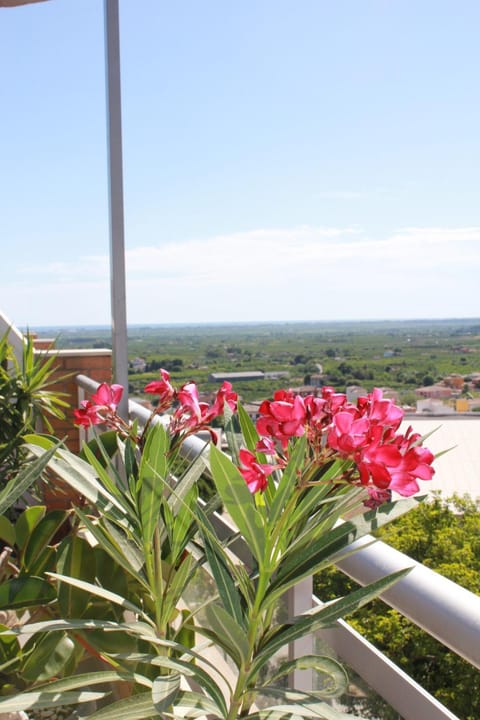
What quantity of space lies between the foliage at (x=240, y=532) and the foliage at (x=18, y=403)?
1.84 meters

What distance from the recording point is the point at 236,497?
58 centimetres

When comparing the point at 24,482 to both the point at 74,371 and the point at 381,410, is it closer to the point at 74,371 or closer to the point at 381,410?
the point at 381,410

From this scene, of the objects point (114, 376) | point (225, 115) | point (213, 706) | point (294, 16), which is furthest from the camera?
point (225, 115)

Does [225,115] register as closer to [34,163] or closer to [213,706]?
[34,163]

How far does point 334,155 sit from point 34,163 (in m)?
20.4

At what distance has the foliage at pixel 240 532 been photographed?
590 millimetres

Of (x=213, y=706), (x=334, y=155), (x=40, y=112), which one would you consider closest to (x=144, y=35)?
(x=40, y=112)

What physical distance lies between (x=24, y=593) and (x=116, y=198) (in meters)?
1.81

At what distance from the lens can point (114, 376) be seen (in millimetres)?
2584

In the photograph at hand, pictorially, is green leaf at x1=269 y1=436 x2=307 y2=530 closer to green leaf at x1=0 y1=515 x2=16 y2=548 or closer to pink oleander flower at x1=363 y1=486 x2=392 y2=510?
pink oleander flower at x1=363 y1=486 x2=392 y2=510

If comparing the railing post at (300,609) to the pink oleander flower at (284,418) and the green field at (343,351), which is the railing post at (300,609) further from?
the green field at (343,351)

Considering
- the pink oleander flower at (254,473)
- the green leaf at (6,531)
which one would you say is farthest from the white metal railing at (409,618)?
the green leaf at (6,531)

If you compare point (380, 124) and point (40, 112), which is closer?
point (40, 112)

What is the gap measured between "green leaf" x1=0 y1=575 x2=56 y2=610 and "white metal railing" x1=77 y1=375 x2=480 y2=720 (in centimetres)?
34
